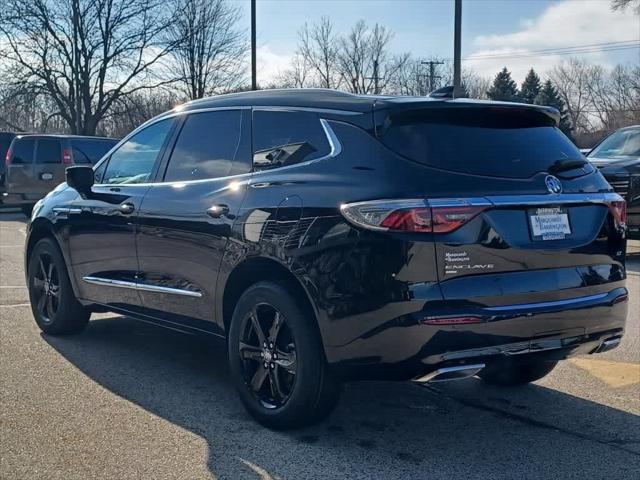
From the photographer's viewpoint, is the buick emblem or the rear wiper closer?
the buick emblem

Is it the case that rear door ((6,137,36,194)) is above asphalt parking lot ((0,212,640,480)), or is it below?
above

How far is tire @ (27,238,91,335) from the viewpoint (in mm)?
6316

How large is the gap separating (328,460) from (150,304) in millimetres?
1977

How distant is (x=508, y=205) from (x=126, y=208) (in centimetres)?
281

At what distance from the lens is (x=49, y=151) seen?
1786 centimetres

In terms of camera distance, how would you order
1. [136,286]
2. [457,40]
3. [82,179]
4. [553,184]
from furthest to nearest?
[457,40] < [82,179] < [136,286] < [553,184]

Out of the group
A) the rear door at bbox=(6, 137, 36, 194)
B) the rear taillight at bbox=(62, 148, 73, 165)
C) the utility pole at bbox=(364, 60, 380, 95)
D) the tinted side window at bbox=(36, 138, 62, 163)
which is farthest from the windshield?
the utility pole at bbox=(364, 60, 380, 95)

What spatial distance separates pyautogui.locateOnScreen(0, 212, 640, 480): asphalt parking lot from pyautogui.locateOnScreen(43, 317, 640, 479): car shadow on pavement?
0.4 inches

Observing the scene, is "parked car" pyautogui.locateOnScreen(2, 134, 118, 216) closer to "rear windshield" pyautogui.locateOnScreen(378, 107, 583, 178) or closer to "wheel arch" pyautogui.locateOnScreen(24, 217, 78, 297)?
"wheel arch" pyautogui.locateOnScreen(24, 217, 78, 297)

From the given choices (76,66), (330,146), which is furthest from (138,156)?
(76,66)

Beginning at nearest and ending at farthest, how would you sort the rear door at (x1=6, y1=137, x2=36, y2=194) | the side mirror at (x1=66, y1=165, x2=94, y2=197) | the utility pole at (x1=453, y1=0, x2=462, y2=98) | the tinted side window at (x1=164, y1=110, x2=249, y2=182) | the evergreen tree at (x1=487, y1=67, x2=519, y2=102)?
1. the tinted side window at (x1=164, y1=110, x2=249, y2=182)
2. the side mirror at (x1=66, y1=165, x2=94, y2=197)
3. the utility pole at (x1=453, y1=0, x2=462, y2=98)
4. the rear door at (x1=6, y1=137, x2=36, y2=194)
5. the evergreen tree at (x1=487, y1=67, x2=519, y2=102)

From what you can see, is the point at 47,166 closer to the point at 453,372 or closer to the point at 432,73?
the point at 453,372

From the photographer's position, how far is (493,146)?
401 centimetres

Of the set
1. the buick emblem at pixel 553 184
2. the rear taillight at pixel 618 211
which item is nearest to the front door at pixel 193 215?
the buick emblem at pixel 553 184
